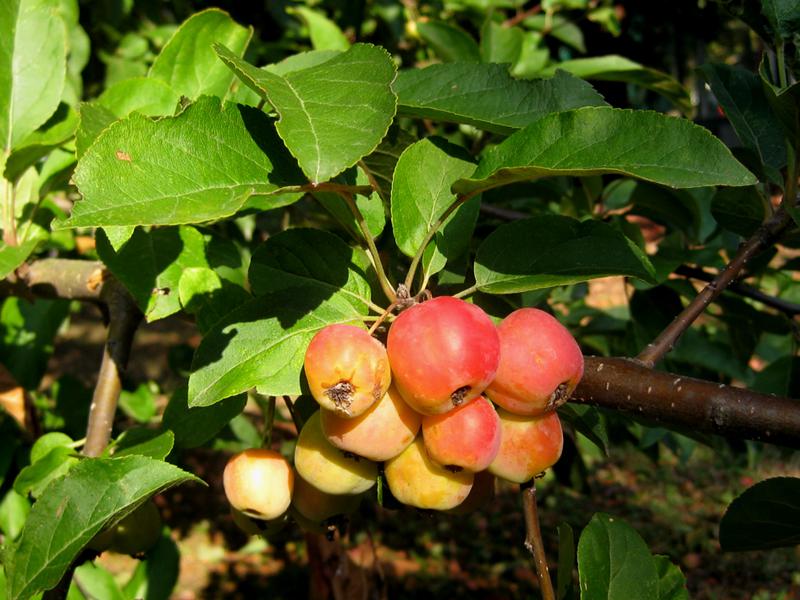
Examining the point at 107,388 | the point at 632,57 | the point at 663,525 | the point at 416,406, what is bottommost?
the point at 663,525

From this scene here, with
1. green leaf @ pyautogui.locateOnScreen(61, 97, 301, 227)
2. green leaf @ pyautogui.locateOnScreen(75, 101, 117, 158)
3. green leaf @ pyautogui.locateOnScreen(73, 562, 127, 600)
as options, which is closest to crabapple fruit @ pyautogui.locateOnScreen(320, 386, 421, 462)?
green leaf @ pyautogui.locateOnScreen(61, 97, 301, 227)

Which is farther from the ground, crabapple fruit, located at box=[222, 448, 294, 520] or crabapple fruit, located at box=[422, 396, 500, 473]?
crabapple fruit, located at box=[422, 396, 500, 473]

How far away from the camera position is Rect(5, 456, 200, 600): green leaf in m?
0.76

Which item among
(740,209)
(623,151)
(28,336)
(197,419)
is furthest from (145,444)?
(28,336)

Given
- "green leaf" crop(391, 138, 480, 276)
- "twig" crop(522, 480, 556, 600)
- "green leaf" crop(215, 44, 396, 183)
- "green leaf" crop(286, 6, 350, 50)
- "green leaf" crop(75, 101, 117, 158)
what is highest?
"green leaf" crop(215, 44, 396, 183)

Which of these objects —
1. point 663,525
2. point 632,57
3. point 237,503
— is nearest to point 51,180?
point 237,503

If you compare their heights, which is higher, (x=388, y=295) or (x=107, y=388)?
(x=388, y=295)

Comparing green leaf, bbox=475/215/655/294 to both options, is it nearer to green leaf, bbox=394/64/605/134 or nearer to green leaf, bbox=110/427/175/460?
green leaf, bbox=394/64/605/134

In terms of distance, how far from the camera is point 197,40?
1.17 m

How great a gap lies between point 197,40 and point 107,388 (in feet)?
1.84

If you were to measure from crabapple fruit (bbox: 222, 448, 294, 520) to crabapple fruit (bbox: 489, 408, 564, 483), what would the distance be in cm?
27

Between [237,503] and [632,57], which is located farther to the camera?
[632,57]

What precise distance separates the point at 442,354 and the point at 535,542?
290mm

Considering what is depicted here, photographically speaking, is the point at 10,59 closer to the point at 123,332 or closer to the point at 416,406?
the point at 123,332
